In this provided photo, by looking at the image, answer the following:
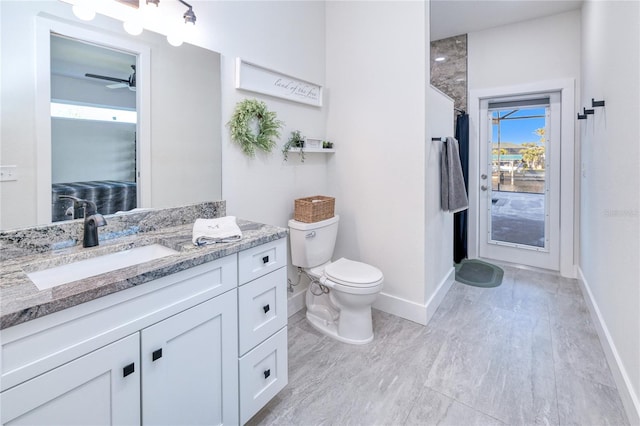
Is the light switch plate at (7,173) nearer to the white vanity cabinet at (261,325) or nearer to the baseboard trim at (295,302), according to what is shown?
the white vanity cabinet at (261,325)

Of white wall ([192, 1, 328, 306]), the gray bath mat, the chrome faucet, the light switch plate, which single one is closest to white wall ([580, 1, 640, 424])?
the gray bath mat

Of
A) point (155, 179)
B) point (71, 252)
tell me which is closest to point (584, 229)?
point (155, 179)

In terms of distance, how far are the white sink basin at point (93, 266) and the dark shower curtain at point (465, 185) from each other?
10.9 feet

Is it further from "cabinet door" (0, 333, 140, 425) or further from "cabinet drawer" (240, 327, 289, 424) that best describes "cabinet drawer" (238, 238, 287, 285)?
"cabinet door" (0, 333, 140, 425)

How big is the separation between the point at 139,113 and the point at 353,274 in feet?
5.18

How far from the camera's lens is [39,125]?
128 centimetres

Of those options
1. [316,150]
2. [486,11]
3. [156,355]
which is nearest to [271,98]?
[316,150]

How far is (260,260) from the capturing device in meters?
1.46

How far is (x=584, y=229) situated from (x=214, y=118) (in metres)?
3.36

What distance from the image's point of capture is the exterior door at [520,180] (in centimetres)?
349

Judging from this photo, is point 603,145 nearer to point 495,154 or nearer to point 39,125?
point 495,154

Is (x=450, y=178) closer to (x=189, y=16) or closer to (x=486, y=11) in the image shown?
(x=486, y=11)

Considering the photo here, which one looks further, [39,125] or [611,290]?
[611,290]

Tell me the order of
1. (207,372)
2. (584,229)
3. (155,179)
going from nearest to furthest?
(207,372)
(155,179)
(584,229)
